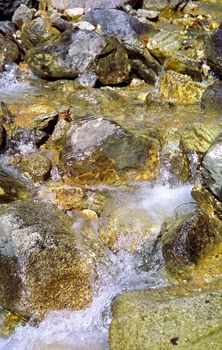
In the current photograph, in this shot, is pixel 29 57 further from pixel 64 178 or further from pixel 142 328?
pixel 142 328

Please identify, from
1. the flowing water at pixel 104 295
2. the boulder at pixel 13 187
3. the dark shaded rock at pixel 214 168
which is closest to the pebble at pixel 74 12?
the boulder at pixel 13 187

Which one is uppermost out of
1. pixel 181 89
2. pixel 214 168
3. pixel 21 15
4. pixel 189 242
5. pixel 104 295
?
pixel 214 168

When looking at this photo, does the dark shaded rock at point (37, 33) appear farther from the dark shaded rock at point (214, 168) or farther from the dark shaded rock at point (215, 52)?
the dark shaded rock at point (214, 168)

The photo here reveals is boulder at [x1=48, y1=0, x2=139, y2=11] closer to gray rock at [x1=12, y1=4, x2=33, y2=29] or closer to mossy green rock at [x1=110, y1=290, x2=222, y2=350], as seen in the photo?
gray rock at [x1=12, y1=4, x2=33, y2=29]

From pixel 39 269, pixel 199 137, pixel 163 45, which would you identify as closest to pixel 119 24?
pixel 163 45

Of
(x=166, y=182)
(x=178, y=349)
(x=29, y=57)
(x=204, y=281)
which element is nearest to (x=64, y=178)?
(x=166, y=182)

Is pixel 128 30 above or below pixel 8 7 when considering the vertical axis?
above

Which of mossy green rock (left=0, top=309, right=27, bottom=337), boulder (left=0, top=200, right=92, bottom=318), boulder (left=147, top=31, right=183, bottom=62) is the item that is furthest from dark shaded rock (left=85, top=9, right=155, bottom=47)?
mossy green rock (left=0, top=309, right=27, bottom=337)

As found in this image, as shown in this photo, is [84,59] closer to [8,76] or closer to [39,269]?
[8,76]
